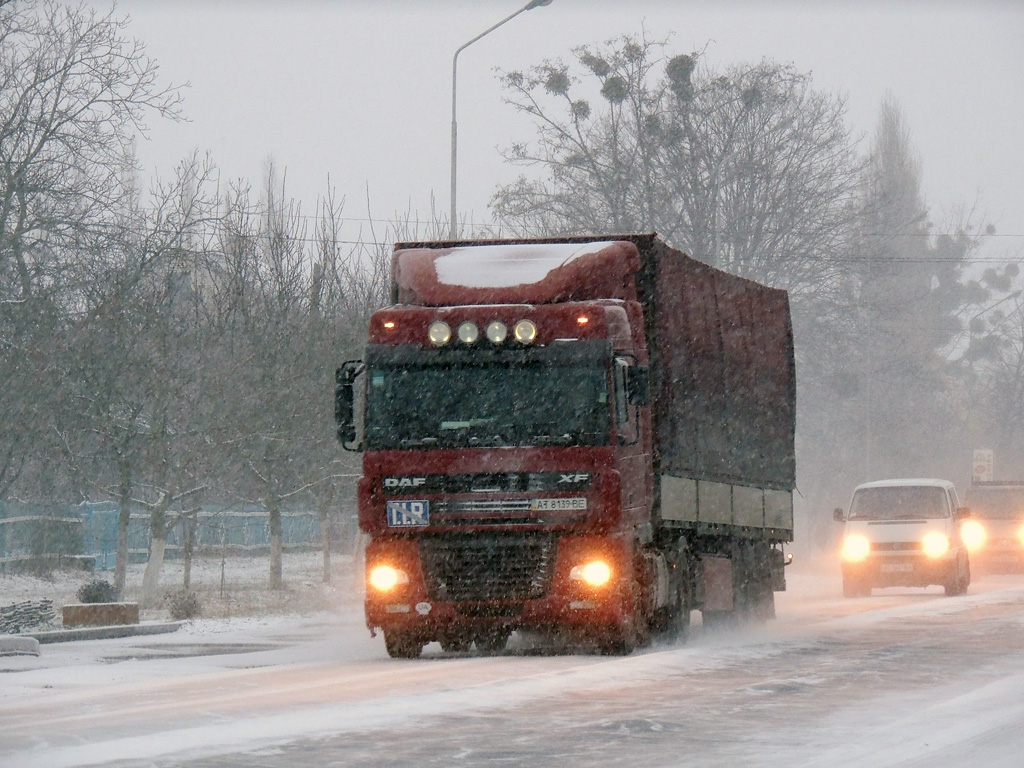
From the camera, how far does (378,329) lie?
15.8 metres

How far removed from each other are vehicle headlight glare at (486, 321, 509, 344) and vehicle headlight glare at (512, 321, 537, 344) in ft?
0.31

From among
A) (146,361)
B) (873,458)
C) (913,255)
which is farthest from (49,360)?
(913,255)

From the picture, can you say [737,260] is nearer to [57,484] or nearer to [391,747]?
[57,484]

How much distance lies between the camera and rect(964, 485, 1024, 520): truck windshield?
3831 centimetres

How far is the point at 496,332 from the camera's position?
1562 cm

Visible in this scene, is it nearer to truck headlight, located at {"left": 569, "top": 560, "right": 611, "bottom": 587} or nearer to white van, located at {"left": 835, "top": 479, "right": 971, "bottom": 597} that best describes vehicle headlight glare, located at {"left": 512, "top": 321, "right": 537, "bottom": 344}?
truck headlight, located at {"left": 569, "top": 560, "right": 611, "bottom": 587}

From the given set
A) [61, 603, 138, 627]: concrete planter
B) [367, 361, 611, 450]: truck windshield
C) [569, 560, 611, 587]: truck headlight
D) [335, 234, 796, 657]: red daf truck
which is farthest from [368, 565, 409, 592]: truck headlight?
[61, 603, 138, 627]: concrete planter

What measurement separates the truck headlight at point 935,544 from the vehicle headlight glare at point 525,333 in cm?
1456

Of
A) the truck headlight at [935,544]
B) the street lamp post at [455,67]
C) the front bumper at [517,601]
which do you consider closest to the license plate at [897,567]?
the truck headlight at [935,544]

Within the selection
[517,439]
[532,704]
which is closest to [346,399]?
[517,439]

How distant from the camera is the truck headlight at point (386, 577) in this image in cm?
1566

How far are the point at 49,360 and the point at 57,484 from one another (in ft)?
15.2

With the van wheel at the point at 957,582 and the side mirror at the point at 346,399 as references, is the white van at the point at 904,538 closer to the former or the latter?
the van wheel at the point at 957,582

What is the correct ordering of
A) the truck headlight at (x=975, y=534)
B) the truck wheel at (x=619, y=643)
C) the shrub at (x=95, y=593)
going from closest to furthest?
the truck wheel at (x=619, y=643), the shrub at (x=95, y=593), the truck headlight at (x=975, y=534)
